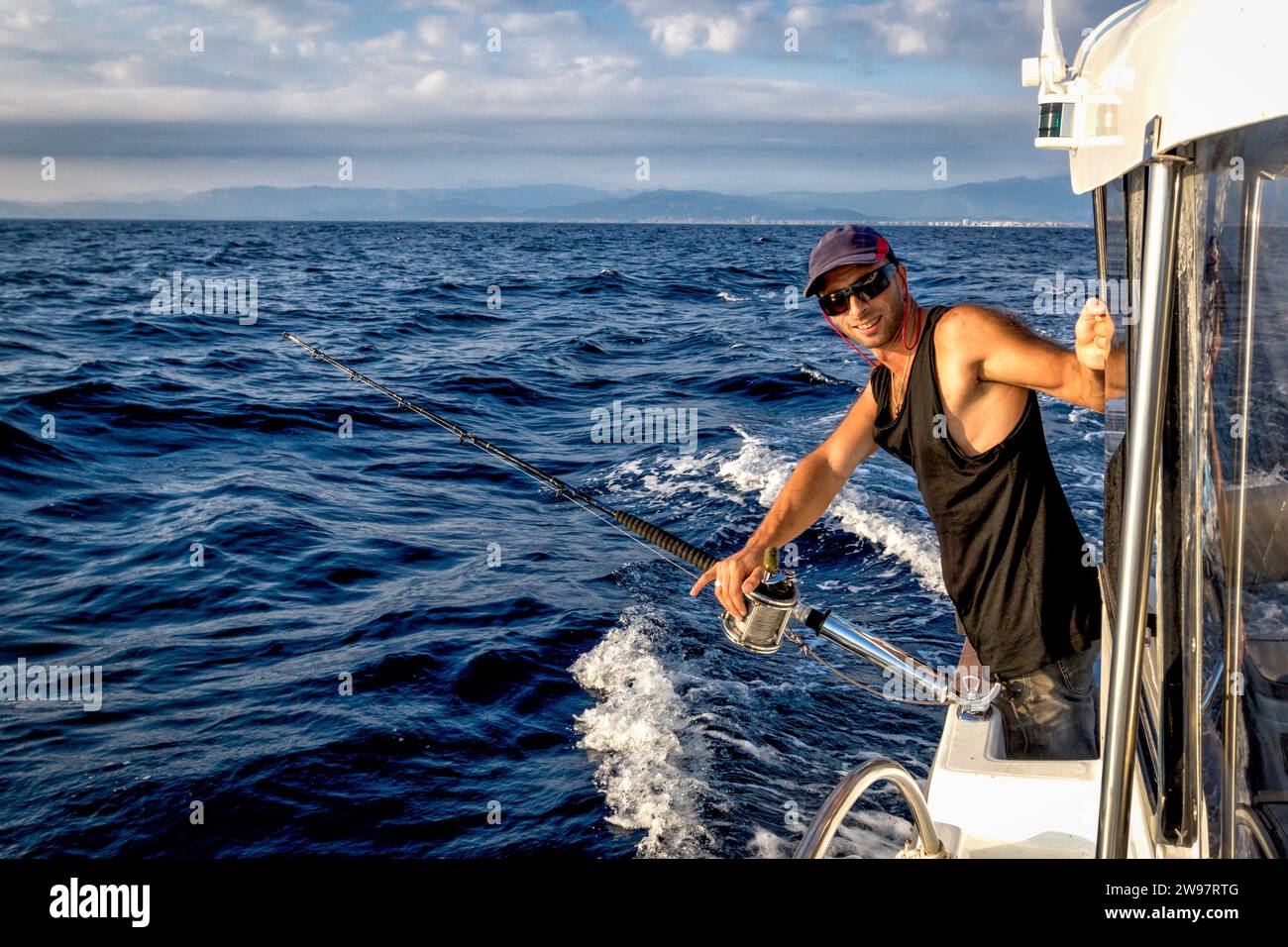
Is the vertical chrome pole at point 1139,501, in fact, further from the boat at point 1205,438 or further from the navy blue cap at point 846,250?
the navy blue cap at point 846,250

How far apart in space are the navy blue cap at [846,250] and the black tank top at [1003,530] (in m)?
0.23

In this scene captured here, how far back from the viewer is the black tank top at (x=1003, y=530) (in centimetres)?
286

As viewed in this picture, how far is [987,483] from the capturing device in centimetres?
288

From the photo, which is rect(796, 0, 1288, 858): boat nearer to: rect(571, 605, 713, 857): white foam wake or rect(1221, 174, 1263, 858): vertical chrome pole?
rect(1221, 174, 1263, 858): vertical chrome pole

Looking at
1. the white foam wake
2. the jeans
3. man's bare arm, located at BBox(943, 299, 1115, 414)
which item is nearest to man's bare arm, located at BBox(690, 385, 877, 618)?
man's bare arm, located at BBox(943, 299, 1115, 414)

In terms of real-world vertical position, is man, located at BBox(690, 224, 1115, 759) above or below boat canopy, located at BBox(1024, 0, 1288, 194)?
below

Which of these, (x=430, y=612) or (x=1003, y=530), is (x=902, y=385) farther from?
(x=430, y=612)

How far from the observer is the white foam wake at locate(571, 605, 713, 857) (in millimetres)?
4621

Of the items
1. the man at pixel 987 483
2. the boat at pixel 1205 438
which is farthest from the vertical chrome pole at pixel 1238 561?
the man at pixel 987 483

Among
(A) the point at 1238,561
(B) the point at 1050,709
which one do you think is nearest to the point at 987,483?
(B) the point at 1050,709

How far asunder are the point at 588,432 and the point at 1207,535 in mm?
10969

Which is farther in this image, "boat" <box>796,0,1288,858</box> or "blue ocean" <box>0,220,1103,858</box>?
"blue ocean" <box>0,220,1103,858</box>

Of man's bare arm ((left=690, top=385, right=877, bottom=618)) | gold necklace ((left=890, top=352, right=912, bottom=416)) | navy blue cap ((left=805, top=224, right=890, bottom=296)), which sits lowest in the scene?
man's bare arm ((left=690, top=385, right=877, bottom=618))

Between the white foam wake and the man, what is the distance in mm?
1909
